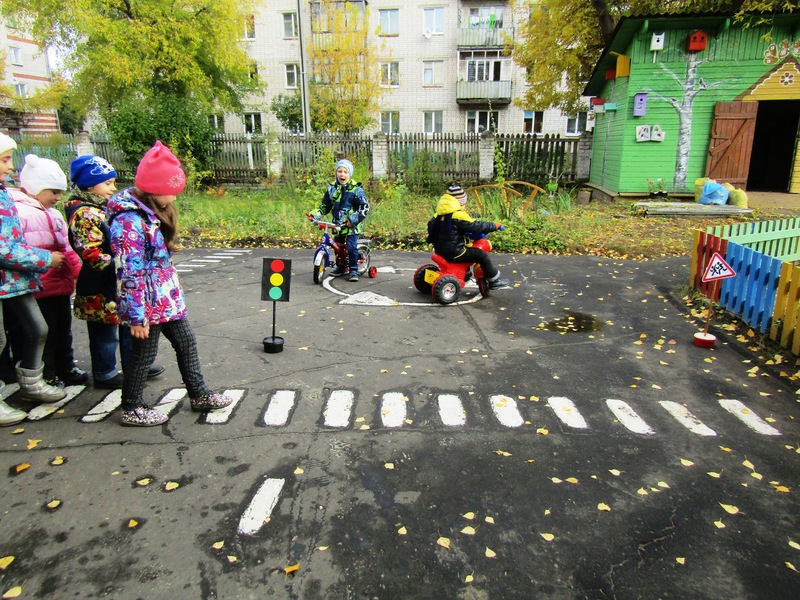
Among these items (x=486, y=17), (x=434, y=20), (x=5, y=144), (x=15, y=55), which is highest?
(x=486, y=17)

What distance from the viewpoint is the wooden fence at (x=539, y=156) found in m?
20.6

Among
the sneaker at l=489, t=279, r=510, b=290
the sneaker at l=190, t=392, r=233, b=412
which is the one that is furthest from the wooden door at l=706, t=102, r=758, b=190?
the sneaker at l=190, t=392, r=233, b=412

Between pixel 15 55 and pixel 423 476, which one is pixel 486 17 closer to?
pixel 15 55

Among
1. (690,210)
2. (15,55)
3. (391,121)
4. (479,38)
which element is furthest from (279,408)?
(15,55)

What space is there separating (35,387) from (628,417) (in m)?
4.72

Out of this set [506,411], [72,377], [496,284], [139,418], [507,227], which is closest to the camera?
[139,418]

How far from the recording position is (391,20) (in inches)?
1404

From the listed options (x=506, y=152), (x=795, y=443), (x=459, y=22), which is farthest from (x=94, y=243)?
(x=459, y=22)

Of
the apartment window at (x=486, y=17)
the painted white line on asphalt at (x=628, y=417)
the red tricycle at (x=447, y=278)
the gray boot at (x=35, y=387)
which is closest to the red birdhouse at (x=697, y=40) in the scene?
the red tricycle at (x=447, y=278)

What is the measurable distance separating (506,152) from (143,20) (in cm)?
1613

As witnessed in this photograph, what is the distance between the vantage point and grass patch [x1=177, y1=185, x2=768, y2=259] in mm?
11258

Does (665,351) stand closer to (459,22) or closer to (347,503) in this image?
(347,503)

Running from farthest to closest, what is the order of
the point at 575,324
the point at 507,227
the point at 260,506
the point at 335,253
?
the point at 507,227
the point at 335,253
the point at 575,324
the point at 260,506

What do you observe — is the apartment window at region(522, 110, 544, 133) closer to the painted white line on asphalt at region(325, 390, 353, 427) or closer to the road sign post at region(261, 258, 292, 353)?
the road sign post at region(261, 258, 292, 353)
